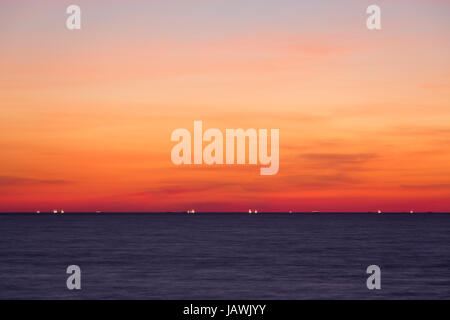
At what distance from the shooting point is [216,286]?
57.4 meters

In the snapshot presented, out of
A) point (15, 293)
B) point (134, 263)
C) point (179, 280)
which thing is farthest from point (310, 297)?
point (134, 263)

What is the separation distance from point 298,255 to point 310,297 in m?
45.4

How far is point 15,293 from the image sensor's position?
51562 millimetres

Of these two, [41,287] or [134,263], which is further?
[134,263]

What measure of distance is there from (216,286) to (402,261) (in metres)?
38.8

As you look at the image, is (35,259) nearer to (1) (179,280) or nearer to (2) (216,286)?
(1) (179,280)

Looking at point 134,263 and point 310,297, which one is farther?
point 134,263

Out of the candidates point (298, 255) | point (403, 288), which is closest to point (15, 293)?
point (403, 288)

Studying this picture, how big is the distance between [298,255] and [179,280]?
119 feet

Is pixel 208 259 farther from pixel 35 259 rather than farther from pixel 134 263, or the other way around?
pixel 35 259
